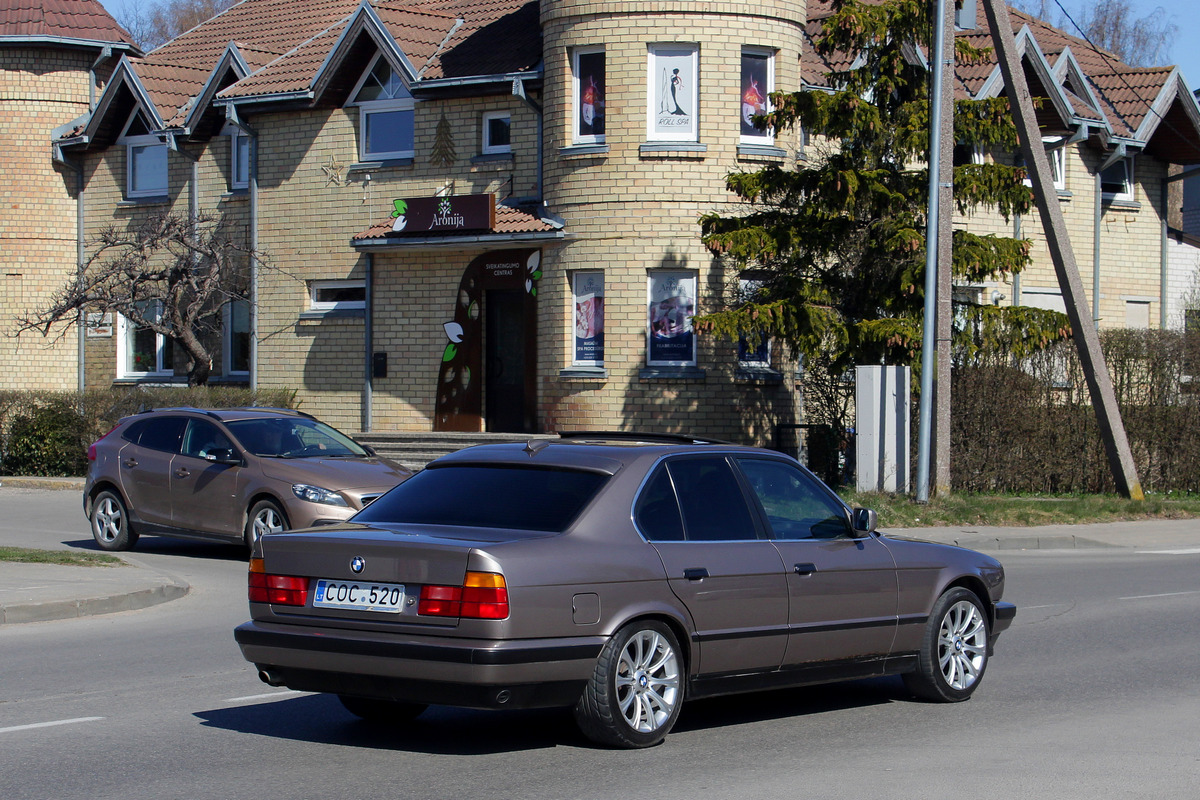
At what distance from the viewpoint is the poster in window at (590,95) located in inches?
907

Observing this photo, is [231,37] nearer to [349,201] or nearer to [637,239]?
[349,201]

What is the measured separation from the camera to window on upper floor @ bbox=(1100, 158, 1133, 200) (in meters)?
28.6

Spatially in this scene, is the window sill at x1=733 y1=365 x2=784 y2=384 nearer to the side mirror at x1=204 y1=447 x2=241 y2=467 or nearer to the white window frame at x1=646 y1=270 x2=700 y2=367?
the white window frame at x1=646 y1=270 x2=700 y2=367

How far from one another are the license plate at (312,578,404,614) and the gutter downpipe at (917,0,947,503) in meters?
13.4

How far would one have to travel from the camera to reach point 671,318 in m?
22.9

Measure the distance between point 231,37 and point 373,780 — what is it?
2801 centimetres

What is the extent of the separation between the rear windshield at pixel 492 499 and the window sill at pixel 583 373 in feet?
51.8

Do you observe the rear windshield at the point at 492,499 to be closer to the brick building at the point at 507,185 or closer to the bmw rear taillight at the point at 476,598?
the bmw rear taillight at the point at 476,598

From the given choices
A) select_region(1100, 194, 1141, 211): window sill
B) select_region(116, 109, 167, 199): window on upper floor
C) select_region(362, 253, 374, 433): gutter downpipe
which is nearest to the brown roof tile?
select_region(116, 109, 167, 199): window on upper floor

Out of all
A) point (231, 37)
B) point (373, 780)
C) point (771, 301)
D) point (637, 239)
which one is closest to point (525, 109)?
point (637, 239)

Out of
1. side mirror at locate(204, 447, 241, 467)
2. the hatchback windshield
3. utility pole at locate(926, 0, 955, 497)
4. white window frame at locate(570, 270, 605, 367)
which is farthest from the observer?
white window frame at locate(570, 270, 605, 367)

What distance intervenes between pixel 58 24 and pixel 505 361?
1333 cm

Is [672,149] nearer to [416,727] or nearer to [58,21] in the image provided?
[58,21]

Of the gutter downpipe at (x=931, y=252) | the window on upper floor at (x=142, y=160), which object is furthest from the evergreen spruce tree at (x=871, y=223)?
the window on upper floor at (x=142, y=160)
